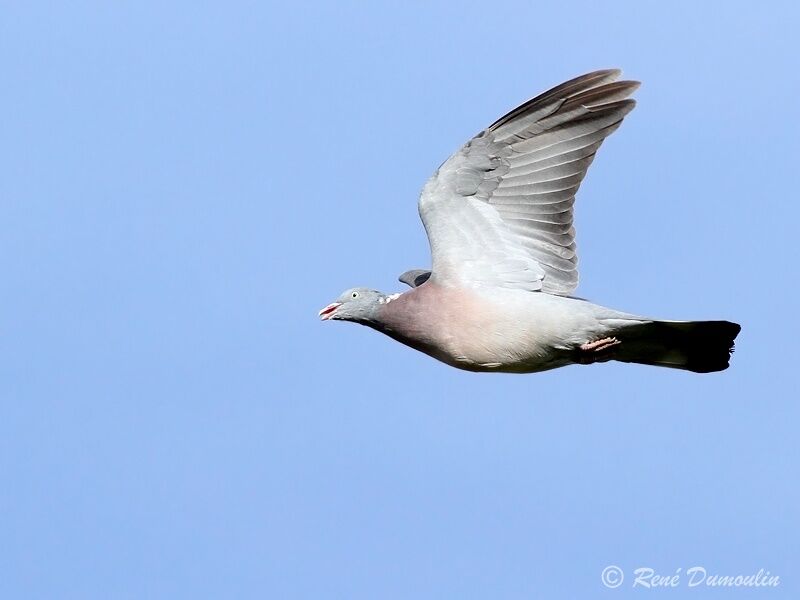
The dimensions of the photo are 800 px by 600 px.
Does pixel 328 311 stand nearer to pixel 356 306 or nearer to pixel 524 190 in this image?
pixel 356 306

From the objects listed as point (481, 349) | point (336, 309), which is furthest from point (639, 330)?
point (336, 309)

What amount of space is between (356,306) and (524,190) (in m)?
1.61

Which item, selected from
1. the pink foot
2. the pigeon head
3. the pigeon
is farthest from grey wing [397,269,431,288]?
the pink foot

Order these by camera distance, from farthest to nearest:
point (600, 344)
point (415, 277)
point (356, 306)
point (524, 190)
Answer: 1. point (415, 277)
2. point (356, 306)
3. point (524, 190)
4. point (600, 344)

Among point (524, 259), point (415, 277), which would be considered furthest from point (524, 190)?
point (415, 277)

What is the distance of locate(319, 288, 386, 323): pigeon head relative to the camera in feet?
34.4

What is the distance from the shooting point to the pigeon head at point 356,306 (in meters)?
10.5

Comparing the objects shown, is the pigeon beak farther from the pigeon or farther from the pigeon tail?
the pigeon tail

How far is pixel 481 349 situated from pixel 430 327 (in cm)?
44

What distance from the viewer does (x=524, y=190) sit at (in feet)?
33.2

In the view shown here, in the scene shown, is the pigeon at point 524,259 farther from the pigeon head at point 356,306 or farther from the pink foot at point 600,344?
the pigeon head at point 356,306

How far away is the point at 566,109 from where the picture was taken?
10.0 m

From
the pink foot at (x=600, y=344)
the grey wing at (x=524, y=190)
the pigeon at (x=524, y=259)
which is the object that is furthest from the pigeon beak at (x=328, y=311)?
the pink foot at (x=600, y=344)

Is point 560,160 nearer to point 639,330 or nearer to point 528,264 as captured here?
point 528,264
